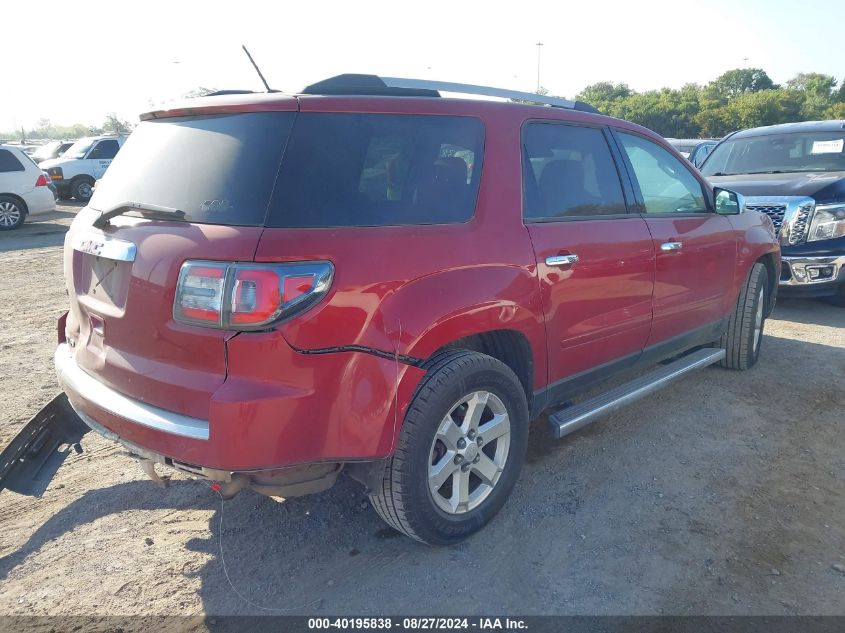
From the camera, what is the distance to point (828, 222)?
6336mm

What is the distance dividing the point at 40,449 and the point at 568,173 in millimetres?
3057

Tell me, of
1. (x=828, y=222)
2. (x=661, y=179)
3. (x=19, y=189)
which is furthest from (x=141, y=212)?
(x=19, y=189)

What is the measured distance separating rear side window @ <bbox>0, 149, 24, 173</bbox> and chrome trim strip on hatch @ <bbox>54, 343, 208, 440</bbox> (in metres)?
12.8

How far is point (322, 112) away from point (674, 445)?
2.85 metres

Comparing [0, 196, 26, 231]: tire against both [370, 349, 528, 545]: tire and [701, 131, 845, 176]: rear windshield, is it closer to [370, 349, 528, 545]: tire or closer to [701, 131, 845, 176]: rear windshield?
[701, 131, 845, 176]: rear windshield

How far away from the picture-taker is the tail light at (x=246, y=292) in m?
2.17

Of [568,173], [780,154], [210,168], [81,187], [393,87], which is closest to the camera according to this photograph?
[210,168]

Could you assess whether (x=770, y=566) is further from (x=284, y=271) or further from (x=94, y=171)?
(x=94, y=171)

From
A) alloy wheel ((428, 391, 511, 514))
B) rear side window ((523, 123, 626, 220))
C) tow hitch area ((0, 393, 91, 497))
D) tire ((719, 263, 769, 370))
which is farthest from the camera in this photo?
tire ((719, 263, 769, 370))

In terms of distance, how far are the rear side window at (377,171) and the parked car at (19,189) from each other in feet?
44.9

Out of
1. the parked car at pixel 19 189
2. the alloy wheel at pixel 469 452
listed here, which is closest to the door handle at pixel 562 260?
the alloy wheel at pixel 469 452

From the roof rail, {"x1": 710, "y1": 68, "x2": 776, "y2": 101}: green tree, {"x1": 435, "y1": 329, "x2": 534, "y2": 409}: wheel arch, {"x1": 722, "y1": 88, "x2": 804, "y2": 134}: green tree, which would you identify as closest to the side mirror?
the roof rail

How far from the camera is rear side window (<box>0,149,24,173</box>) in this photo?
1320 cm

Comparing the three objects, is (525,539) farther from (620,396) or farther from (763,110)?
(763,110)
